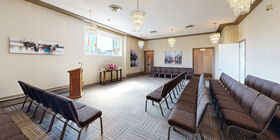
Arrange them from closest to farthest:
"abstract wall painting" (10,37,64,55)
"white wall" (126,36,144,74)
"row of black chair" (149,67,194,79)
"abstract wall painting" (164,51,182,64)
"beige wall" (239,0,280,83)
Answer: "beige wall" (239,0,280,83) < "abstract wall painting" (10,37,64,55) < "row of black chair" (149,67,194,79) < "white wall" (126,36,144,74) < "abstract wall painting" (164,51,182,64)

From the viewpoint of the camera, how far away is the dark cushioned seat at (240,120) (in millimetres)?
1460

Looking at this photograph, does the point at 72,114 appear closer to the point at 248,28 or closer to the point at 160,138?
the point at 160,138

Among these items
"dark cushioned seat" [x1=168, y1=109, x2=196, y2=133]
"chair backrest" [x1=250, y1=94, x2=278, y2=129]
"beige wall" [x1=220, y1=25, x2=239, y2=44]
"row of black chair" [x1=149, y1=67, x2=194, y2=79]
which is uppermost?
"beige wall" [x1=220, y1=25, x2=239, y2=44]

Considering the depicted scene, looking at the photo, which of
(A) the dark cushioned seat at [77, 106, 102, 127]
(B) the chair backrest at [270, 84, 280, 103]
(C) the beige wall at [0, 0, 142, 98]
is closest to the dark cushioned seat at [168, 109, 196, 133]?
(A) the dark cushioned seat at [77, 106, 102, 127]

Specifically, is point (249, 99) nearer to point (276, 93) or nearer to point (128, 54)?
point (276, 93)

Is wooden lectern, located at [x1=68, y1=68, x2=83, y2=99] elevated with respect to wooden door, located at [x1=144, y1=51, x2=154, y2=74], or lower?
lower

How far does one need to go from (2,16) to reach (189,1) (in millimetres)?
5514

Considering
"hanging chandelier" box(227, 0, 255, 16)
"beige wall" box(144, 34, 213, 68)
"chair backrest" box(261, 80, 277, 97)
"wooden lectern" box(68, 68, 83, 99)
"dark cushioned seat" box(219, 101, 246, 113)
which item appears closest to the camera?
"hanging chandelier" box(227, 0, 255, 16)

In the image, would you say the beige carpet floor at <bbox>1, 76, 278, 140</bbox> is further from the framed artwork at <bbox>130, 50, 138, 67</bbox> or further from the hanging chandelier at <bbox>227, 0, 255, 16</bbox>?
the framed artwork at <bbox>130, 50, 138, 67</bbox>

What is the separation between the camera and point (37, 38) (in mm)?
3574

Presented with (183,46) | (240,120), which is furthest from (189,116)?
(183,46)

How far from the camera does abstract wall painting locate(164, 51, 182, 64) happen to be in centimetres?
818

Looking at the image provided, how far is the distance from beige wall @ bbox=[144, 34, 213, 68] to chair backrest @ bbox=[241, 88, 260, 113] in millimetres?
6054

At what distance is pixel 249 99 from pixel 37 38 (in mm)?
5984
